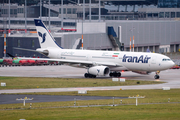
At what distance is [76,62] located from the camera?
232 ft

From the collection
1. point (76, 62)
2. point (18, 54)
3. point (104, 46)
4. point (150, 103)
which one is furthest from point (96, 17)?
point (150, 103)

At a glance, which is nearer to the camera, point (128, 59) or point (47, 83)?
point (47, 83)

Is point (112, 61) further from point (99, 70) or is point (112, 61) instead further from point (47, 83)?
point (47, 83)

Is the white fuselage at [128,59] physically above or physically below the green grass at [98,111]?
above

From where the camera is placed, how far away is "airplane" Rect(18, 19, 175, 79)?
218 ft

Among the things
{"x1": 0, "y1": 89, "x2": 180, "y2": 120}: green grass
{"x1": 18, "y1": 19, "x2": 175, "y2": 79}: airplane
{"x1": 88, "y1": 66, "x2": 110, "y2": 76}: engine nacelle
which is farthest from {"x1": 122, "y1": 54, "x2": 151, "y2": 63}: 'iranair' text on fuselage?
{"x1": 0, "y1": 89, "x2": 180, "y2": 120}: green grass

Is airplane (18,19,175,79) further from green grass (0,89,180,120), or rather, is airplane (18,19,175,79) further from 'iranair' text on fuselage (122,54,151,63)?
green grass (0,89,180,120)

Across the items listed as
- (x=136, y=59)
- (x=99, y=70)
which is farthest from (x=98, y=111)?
(x=136, y=59)

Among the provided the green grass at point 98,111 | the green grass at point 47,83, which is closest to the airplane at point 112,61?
the green grass at point 47,83

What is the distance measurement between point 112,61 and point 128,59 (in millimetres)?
3269

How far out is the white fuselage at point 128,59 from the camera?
217 ft

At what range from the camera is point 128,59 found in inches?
2680

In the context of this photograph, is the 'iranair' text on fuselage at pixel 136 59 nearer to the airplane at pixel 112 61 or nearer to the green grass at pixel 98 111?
the airplane at pixel 112 61

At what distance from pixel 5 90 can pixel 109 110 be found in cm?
2113
